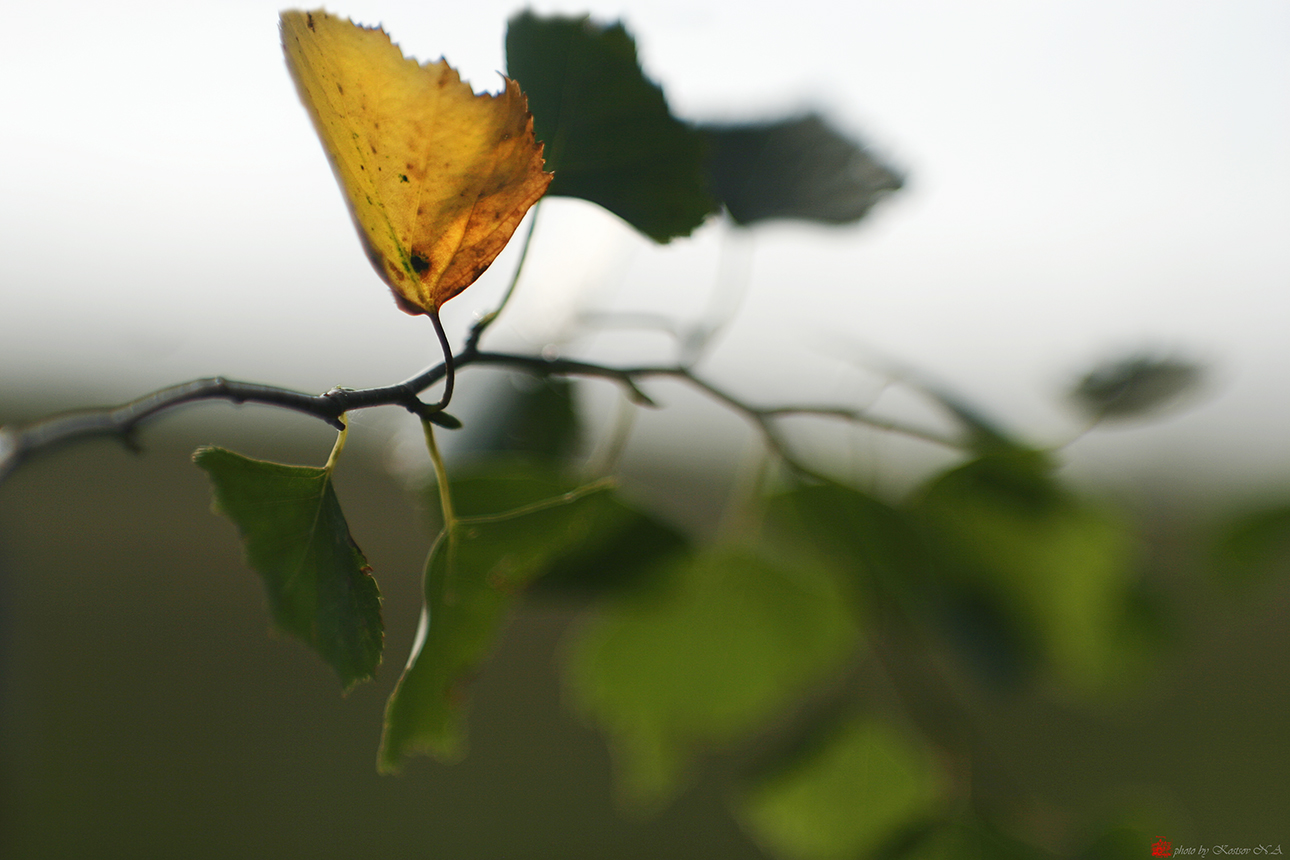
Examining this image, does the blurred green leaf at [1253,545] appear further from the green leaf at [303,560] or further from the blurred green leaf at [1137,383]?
the green leaf at [303,560]

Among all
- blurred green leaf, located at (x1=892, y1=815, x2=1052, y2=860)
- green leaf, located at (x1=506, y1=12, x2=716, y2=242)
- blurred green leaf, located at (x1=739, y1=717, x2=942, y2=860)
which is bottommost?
blurred green leaf, located at (x1=739, y1=717, x2=942, y2=860)

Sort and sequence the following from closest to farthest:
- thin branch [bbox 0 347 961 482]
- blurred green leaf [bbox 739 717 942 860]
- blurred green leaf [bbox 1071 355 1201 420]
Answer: thin branch [bbox 0 347 961 482], blurred green leaf [bbox 1071 355 1201 420], blurred green leaf [bbox 739 717 942 860]

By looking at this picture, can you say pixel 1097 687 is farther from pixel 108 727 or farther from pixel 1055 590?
pixel 108 727

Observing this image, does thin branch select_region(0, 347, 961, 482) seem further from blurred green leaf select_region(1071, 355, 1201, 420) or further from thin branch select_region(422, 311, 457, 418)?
blurred green leaf select_region(1071, 355, 1201, 420)

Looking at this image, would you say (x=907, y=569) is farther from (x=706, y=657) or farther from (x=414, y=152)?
(x=414, y=152)

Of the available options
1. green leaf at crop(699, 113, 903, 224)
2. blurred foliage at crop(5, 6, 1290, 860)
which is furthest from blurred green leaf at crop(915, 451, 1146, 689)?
green leaf at crop(699, 113, 903, 224)

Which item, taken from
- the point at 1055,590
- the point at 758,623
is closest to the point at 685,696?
the point at 758,623

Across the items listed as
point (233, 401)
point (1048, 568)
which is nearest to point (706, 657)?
point (1048, 568)
